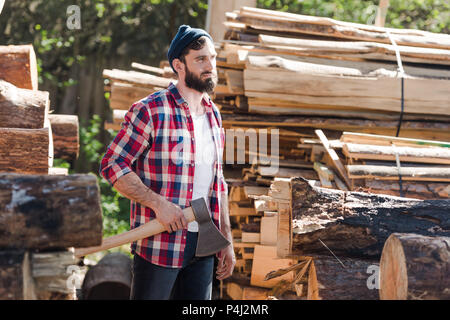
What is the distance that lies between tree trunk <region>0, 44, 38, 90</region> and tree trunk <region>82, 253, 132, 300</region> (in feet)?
6.64

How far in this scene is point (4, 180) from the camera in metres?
2.42

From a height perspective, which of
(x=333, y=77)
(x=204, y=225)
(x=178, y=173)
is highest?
(x=333, y=77)

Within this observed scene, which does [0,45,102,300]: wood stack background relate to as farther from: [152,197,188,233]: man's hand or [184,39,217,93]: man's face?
[184,39,217,93]: man's face

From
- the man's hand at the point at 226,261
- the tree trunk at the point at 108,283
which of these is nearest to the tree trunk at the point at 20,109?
the man's hand at the point at 226,261

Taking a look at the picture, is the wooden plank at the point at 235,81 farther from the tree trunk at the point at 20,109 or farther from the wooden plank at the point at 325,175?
the tree trunk at the point at 20,109

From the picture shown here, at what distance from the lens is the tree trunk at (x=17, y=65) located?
4.28 m

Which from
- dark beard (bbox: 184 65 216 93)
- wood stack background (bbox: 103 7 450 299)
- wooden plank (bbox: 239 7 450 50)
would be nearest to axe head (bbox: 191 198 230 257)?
dark beard (bbox: 184 65 216 93)

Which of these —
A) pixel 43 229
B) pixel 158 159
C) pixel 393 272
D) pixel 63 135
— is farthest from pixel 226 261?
pixel 63 135

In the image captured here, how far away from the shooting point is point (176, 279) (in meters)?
3.40

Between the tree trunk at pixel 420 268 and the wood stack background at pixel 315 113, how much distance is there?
4.99 ft

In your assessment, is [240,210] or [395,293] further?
[240,210]
